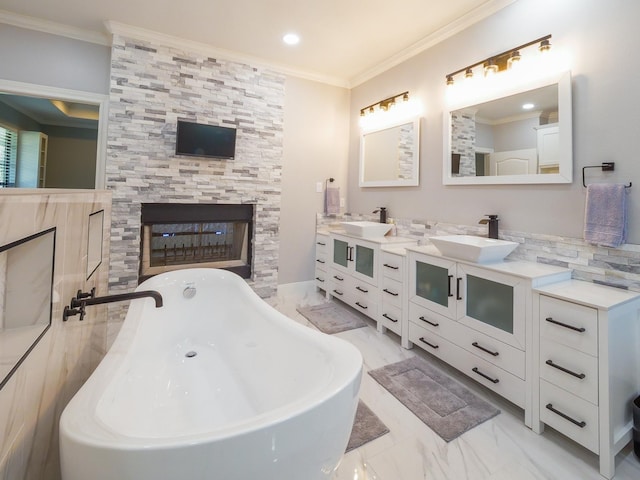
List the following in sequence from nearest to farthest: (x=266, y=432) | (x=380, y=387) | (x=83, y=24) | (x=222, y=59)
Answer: (x=266, y=432) → (x=380, y=387) → (x=83, y=24) → (x=222, y=59)

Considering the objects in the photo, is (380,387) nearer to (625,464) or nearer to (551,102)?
(625,464)

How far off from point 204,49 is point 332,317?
320 centimetres

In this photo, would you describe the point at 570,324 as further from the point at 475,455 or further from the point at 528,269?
the point at 475,455

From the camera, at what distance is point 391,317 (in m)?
2.69

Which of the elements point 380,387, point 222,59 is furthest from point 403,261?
point 222,59

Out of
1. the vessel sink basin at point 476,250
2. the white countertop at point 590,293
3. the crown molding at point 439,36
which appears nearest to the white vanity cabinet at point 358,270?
the vessel sink basin at point 476,250

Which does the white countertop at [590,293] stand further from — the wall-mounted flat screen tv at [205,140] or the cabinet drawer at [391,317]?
the wall-mounted flat screen tv at [205,140]

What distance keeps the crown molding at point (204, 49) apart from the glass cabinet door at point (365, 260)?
235cm

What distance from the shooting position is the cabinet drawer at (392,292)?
2.59m

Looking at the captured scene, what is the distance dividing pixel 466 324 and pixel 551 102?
1615 mm

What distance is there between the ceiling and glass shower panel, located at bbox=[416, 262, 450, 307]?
211 centimetres

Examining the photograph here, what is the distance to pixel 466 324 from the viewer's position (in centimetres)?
201

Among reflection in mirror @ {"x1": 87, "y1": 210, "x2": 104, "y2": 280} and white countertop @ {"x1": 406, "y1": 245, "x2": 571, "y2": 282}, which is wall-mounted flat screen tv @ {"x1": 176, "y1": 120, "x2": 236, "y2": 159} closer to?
reflection in mirror @ {"x1": 87, "y1": 210, "x2": 104, "y2": 280}

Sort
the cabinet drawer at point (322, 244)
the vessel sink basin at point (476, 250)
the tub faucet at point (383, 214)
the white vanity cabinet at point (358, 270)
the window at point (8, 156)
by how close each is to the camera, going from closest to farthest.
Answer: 1. the vessel sink basin at point (476, 250)
2. the white vanity cabinet at point (358, 270)
3. the tub faucet at point (383, 214)
4. the cabinet drawer at point (322, 244)
5. the window at point (8, 156)
